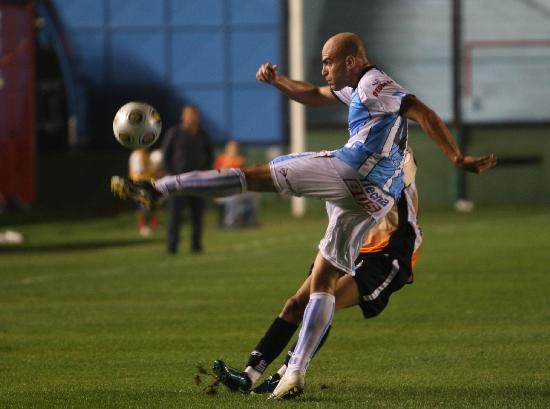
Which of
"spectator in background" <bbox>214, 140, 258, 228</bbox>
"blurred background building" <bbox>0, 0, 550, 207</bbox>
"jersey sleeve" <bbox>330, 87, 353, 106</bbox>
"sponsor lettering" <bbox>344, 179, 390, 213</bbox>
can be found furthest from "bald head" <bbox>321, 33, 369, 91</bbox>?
"blurred background building" <bbox>0, 0, 550, 207</bbox>

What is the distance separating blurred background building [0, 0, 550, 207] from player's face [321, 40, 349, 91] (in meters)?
29.4

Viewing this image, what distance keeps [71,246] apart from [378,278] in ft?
51.9

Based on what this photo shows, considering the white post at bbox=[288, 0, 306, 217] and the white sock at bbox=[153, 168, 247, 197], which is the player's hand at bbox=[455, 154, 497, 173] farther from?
the white post at bbox=[288, 0, 306, 217]

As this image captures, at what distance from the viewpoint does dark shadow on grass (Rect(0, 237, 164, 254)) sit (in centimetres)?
2300

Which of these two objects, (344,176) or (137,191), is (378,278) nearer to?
(344,176)

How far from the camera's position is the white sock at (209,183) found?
7.68 m

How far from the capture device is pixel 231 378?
27.6 feet

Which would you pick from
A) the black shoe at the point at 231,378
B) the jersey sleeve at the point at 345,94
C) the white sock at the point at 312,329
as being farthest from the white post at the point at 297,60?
the white sock at the point at 312,329

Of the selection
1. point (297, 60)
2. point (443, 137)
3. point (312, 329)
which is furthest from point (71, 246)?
point (443, 137)

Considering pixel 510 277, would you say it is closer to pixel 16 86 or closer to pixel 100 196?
pixel 16 86

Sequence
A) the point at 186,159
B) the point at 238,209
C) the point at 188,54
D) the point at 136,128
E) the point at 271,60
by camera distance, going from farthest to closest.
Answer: the point at 188,54
the point at 271,60
the point at 238,209
the point at 186,159
the point at 136,128

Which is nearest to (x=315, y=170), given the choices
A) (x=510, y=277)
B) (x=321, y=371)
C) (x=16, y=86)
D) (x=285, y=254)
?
(x=321, y=371)

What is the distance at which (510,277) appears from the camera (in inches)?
655

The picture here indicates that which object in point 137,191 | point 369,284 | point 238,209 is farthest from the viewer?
point 238,209
